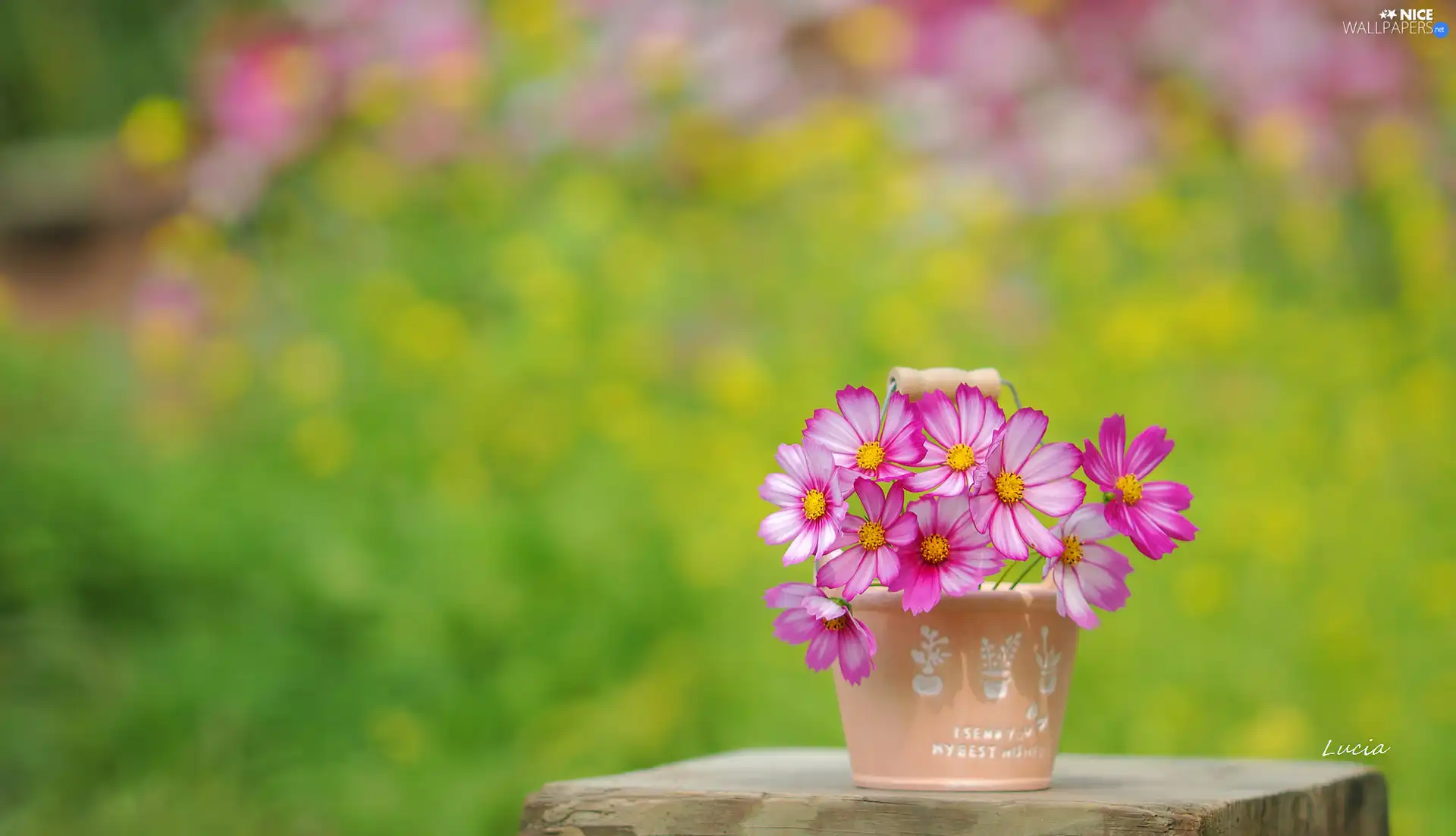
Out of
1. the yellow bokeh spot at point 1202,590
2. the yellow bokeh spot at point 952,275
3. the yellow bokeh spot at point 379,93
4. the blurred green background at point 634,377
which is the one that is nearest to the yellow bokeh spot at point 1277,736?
the blurred green background at point 634,377

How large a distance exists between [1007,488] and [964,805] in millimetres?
195

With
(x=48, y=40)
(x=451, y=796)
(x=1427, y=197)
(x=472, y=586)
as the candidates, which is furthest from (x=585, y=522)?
(x=48, y=40)

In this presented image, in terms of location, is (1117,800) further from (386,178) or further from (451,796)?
(386,178)

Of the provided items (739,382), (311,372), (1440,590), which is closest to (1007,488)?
(1440,590)

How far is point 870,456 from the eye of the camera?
3.03 feet

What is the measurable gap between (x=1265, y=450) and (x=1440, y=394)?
0.25m

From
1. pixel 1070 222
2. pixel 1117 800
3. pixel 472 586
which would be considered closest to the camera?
pixel 1117 800

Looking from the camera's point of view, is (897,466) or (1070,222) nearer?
(897,466)

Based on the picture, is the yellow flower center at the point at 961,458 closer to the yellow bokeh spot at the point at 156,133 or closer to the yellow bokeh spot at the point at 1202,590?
the yellow bokeh spot at the point at 1202,590

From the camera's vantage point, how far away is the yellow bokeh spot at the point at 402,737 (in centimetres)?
195

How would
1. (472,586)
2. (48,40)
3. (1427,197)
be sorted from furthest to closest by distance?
(48,40) < (1427,197) < (472,586)

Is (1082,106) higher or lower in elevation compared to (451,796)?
higher

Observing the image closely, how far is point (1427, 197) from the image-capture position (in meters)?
2.28

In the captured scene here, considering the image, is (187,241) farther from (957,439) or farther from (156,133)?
(957,439)
